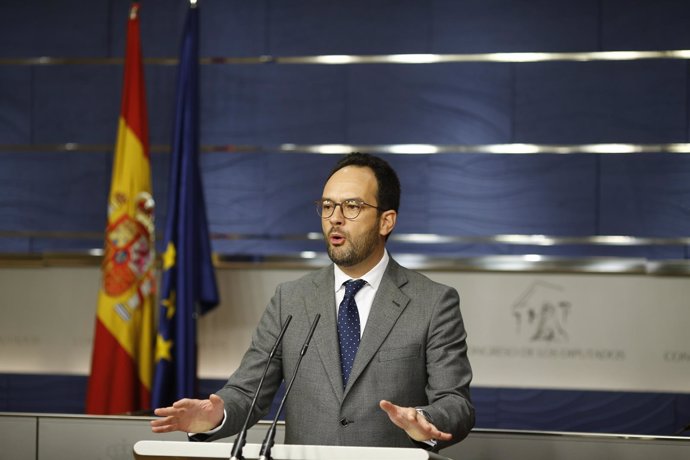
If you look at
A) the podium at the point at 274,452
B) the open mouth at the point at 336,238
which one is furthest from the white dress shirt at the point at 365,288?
the podium at the point at 274,452

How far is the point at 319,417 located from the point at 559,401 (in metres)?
2.82

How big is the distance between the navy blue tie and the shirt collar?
0.02 meters

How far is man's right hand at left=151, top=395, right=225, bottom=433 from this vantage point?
7.54ft

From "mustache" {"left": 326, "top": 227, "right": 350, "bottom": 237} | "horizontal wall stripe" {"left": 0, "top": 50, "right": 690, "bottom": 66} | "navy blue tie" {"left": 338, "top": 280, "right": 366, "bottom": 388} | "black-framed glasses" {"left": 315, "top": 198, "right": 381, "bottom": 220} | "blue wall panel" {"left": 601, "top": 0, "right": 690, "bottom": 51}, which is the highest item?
"blue wall panel" {"left": 601, "top": 0, "right": 690, "bottom": 51}

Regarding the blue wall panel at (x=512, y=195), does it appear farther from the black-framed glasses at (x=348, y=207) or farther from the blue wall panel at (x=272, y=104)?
the black-framed glasses at (x=348, y=207)

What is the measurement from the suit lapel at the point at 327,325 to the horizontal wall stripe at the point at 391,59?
8.91ft

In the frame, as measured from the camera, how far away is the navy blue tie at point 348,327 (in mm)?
2777

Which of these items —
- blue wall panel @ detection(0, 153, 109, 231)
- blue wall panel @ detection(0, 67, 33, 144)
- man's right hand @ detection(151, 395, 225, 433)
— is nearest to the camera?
man's right hand @ detection(151, 395, 225, 433)

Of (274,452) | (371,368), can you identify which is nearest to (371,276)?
(371,368)

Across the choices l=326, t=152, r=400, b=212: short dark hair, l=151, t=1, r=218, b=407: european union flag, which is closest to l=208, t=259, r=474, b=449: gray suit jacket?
l=326, t=152, r=400, b=212: short dark hair

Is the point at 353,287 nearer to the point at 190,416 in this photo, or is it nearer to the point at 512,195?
the point at 190,416

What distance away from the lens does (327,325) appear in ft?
9.24

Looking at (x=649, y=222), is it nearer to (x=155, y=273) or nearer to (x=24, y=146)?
(x=155, y=273)

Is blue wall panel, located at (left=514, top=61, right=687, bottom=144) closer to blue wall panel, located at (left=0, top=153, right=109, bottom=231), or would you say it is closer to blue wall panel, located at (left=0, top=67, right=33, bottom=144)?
blue wall panel, located at (left=0, top=153, right=109, bottom=231)
